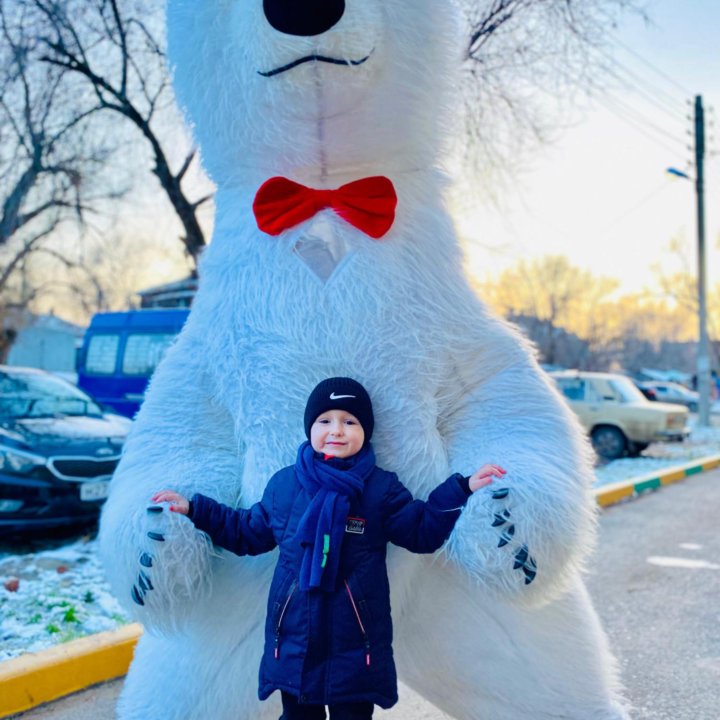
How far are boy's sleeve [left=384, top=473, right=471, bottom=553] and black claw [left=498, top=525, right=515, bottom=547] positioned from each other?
0.11 metres

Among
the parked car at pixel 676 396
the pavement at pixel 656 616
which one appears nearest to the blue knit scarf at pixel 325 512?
the pavement at pixel 656 616

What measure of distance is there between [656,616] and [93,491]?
11.9ft

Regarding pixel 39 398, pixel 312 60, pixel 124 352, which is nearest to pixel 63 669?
pixel 312 60

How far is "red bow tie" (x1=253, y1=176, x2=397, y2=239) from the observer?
72.7 inches

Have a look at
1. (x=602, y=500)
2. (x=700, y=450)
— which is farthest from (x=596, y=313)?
(x=602, y=500)

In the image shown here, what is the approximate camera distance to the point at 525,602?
1.58 metres

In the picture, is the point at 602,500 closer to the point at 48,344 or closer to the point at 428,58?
the point at 428,58

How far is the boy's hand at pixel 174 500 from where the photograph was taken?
5.26ft

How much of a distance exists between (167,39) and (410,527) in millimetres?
1527

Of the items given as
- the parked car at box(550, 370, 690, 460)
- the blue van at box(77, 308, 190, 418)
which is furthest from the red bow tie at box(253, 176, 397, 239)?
the parked car at box(550, 370, 690, 460)

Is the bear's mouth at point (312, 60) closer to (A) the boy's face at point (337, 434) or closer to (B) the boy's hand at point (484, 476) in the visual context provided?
(A) the boy's face at point (337, 434)

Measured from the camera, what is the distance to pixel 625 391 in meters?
10.6

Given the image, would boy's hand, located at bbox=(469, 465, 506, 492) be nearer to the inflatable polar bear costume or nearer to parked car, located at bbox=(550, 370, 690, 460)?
the inflatable polar bear costume

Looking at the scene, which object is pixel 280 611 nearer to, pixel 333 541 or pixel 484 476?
pixel 333 541
